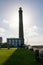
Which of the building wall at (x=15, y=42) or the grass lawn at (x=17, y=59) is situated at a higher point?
the building wall at (x=15, y=42)

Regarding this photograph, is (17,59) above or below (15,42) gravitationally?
below

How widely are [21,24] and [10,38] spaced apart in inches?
545

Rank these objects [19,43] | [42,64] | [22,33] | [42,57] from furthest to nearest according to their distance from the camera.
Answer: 1. [19,43]
2. [22,33]
3. [42,57]
4. [42,64]

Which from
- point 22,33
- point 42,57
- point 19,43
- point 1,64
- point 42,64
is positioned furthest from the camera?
point 19,43

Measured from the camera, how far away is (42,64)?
78.2 feet

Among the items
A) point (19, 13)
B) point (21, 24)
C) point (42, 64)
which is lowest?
point (42, 64)

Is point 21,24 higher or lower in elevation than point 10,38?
higher

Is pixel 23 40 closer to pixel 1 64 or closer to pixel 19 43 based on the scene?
pixel 19 43

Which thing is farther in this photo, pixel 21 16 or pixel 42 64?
pixel 21 16

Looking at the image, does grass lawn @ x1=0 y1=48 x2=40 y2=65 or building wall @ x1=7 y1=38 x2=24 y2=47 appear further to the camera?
building wall @ x1=7 y1=38 x2=24 y2=47

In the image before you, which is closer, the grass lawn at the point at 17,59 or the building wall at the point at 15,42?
the grass lawn at the point at 17,59

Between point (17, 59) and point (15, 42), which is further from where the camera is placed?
point (15, 42)

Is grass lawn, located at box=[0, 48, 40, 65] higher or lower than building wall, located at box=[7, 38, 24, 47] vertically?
lower

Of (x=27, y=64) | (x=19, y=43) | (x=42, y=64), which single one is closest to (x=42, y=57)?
(x=42, y=64)
